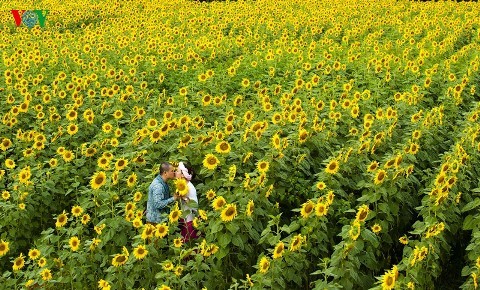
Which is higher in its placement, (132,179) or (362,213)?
(132,179)

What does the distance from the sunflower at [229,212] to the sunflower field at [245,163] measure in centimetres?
3

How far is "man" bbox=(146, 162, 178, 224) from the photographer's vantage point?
5715 millimetres

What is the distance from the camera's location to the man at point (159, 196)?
225 inches

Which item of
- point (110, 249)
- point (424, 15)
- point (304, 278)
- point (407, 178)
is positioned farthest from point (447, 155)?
point (424, 15)

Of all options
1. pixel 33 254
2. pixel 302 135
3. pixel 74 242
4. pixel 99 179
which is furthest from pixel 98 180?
pixel 302 135

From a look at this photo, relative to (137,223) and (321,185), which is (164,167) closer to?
(137,223)

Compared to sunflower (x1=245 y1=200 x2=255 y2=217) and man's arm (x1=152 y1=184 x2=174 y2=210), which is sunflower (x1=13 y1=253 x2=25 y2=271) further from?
sunflower (x1=245 y1=200 x2=255 y2=217)

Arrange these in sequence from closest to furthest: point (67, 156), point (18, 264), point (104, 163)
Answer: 1. point (18, 264)
2. point (104, 163)
3. point (67, 156)

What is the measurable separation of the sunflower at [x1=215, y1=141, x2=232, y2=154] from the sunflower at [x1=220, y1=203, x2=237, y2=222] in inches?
44.8

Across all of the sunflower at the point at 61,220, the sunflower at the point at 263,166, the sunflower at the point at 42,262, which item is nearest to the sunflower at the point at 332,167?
the sunflower at the point at 263,166

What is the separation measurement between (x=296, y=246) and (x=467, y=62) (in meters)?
6.75

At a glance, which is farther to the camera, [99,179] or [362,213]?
[99,179]

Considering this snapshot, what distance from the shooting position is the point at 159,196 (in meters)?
5.75

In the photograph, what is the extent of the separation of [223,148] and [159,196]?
936 mm
